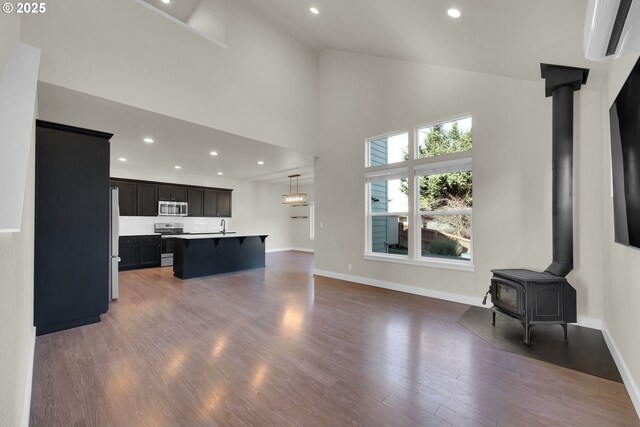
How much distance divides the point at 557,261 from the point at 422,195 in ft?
7.03

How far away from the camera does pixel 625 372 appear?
226 centimetres

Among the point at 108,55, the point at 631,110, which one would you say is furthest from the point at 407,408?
the point at 108,55

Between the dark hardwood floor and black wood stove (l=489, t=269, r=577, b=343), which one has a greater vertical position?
black wood stove (l=489, t=269, r=577, b=343)

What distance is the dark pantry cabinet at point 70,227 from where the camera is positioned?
311cm

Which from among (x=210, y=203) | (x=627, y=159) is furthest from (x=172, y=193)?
(x=627, y=159)

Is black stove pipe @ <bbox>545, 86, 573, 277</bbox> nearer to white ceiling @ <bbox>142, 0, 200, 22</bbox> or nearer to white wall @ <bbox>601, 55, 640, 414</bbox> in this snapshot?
white wall @ <bbox>601, 55, 640, 414</bbox>

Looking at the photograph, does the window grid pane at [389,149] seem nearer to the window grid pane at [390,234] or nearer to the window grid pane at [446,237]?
the window grid pane at [390,234]

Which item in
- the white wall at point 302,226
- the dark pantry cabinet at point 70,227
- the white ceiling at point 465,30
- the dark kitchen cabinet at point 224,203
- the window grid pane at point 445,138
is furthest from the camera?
the white wall at point 302,226

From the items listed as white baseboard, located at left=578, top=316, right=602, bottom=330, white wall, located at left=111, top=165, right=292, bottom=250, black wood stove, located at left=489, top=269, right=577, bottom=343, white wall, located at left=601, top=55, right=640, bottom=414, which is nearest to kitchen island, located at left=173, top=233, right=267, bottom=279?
white wall, located at left=111, top=165, right=292, bottom=250

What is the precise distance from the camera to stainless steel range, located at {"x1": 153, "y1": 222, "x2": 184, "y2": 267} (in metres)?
7.56

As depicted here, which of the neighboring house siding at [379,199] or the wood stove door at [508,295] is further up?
the neighboring house siding at [379,199]

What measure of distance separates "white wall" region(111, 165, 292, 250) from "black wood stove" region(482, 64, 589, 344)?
324 inches

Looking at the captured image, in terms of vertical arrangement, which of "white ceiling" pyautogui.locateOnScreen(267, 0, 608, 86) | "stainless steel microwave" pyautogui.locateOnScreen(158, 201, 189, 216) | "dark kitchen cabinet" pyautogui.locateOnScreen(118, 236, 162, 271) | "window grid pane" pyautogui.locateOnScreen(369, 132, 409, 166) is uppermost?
"white ceiling" pyautogui.locateOnScreen(267, 0, 608, 86)

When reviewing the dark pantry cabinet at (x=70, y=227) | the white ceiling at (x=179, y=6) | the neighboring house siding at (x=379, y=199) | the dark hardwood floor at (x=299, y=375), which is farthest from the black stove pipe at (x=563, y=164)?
the white ceiling at (x=179, y=6)
